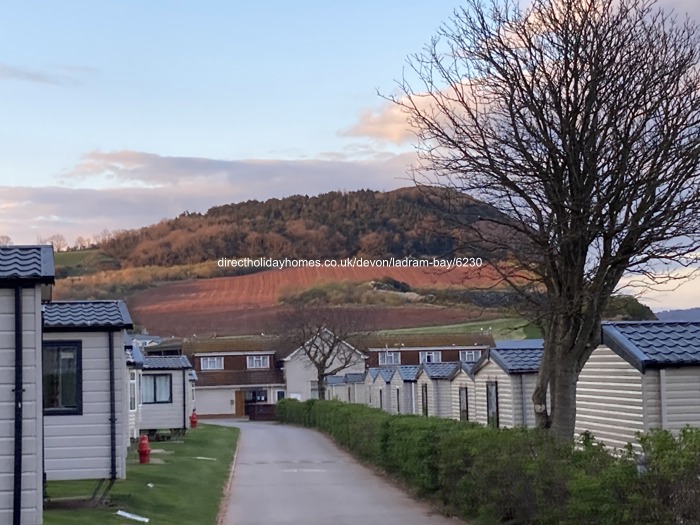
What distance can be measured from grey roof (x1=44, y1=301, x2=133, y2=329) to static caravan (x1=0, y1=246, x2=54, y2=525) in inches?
195

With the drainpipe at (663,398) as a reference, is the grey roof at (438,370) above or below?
below

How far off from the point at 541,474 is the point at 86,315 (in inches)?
321

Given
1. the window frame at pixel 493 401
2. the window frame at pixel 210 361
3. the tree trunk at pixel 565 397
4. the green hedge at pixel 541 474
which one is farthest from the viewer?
the window frame at pixel 210 361

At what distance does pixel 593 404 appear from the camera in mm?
18953

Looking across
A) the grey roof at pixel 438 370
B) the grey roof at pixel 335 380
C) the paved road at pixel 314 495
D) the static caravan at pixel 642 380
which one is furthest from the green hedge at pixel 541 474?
the grey roof at pixel 335 380

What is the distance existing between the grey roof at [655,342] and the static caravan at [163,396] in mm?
24909

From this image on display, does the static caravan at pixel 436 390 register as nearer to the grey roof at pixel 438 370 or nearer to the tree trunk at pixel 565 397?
the grey roof at pixel 438 370

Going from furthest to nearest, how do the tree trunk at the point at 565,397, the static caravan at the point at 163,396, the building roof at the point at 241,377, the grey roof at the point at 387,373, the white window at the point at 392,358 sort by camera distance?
the white window at the point at 392,358
the building roof at the point at 241,377
the grey roof at the point at 387,373
the static caravan at the point at 163,396
the tree trunk at the point at 565,397

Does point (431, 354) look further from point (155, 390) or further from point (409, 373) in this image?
point (155, 390)

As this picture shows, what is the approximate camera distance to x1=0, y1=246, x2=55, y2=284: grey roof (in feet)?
37.5

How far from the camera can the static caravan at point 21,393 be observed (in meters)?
11.5

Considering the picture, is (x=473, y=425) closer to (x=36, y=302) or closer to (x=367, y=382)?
(x=36, y=302)

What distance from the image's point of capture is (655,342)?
57.2 feet

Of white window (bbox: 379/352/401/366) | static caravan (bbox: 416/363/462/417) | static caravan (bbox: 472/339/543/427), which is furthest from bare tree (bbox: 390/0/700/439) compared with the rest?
white window (bbox: 379/352/401/366)
